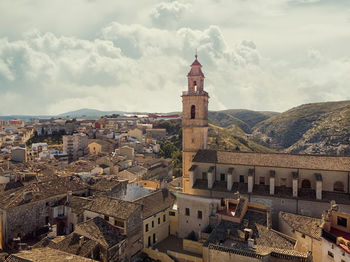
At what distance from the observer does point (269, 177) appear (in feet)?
94.8

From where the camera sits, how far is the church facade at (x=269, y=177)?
26.1 meters

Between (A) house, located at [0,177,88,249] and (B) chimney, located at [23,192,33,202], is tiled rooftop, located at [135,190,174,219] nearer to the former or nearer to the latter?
(A) house, located at [0,177,88,249]

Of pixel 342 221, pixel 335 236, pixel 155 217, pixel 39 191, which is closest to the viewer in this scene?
pixel 335 236

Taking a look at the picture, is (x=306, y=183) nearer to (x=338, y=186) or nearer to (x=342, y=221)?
(x=338, y=186)

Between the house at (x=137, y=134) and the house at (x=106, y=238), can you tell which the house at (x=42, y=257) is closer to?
the house at (x=106, y=238)

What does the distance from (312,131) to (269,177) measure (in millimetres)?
98920

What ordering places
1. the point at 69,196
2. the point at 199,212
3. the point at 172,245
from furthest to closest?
the point at 69,196 < the point at 172,245 < the point at 199,212

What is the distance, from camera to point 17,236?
28578 millimetres

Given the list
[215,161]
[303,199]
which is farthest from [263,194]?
[215,161]

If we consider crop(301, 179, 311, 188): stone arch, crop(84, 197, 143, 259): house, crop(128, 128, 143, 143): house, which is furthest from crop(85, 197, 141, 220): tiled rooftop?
crop(128, 128, 143, 143): house

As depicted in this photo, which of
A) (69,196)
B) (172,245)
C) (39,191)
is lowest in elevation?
(172,245)

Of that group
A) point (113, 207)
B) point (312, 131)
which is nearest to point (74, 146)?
point (113, 207)

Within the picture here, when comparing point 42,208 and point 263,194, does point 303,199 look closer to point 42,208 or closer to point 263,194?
point 263,194

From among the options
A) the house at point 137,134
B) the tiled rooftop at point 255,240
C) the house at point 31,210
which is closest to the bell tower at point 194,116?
the tiled rooftop at point 255,240
